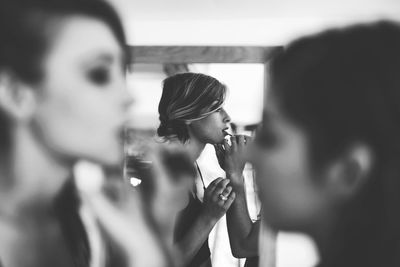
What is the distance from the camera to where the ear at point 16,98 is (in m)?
1.16

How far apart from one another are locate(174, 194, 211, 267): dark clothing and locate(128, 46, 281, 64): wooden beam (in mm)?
389

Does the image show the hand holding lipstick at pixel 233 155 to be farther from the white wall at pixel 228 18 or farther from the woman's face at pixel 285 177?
the white wall at pixel 228 18

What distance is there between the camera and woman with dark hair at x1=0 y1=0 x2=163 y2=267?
45.9 inches

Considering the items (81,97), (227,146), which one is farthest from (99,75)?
(227,146)

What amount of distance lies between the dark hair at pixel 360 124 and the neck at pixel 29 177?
664mm

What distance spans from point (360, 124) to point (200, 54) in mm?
478

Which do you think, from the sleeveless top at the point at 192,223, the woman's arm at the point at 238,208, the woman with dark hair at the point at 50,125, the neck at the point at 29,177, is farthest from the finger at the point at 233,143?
the neck at the point at 29,177

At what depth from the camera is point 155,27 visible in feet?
4.23

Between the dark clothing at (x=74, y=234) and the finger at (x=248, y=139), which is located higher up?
the finger at (x=248, y=139)

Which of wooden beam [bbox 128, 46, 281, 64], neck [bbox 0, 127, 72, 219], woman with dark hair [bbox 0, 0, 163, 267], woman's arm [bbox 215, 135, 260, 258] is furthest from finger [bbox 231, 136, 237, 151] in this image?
neck [bbox 0, 127, 72, 219]

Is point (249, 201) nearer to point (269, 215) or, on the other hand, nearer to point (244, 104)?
point (269, 215)

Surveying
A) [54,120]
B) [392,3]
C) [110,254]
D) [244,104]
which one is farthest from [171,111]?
[392,3]

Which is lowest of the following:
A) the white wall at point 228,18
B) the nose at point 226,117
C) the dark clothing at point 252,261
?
the dark clothing at point 252,261

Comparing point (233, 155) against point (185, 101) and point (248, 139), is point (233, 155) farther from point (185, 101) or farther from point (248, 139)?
point (185, 101)
